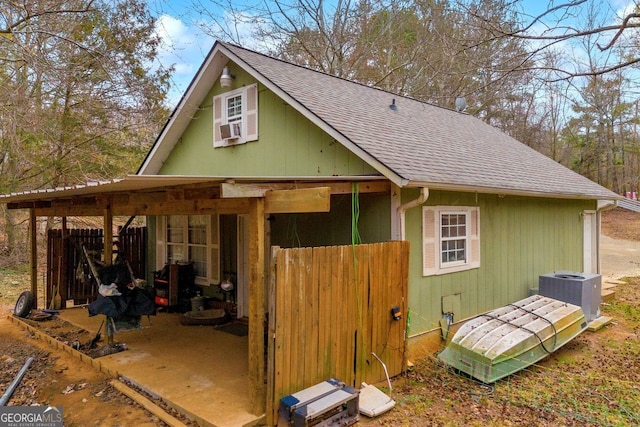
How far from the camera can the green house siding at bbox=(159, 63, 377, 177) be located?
678cm

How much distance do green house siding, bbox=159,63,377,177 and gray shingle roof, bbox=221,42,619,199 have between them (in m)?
0.37

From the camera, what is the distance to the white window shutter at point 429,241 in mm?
6141

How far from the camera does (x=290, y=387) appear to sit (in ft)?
13.7

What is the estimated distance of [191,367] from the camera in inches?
214

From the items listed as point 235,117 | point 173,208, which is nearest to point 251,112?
point 235,117

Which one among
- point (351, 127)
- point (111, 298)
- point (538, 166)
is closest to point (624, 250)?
point (538, 166)

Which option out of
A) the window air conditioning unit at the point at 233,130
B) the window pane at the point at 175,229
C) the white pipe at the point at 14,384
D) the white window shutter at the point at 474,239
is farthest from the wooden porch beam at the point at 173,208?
the white window shutter at the point at 474,239

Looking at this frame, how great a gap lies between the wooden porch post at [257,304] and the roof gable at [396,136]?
6.33ft

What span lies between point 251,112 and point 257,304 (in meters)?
5.04

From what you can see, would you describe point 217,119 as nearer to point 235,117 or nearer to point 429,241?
point 235,117

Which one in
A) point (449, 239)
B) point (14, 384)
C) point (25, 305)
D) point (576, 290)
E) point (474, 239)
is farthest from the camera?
point (25, 305)

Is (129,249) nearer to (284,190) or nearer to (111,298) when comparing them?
(111,298)

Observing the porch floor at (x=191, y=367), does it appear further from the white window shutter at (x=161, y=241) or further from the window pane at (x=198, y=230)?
the white window shutter at (x=161, y=241)

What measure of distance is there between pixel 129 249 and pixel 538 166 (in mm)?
10159
